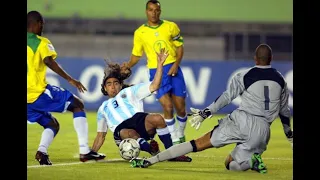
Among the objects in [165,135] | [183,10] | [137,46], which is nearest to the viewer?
[165,135]

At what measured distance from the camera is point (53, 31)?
79.7 ft

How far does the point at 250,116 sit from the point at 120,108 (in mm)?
1664

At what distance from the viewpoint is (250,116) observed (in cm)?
897

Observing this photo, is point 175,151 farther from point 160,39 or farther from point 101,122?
point 160,39

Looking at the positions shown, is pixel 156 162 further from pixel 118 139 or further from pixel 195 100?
pixel 195 100

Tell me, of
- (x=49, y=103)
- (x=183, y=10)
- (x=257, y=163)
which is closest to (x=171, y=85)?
(x=49, y=103)

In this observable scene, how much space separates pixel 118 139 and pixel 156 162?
96cm

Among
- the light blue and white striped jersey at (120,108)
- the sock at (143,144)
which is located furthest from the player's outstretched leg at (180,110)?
the sock at (143,144)

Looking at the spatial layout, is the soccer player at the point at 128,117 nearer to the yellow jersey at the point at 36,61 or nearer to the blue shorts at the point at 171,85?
the yellow jersey at the point at 36,61

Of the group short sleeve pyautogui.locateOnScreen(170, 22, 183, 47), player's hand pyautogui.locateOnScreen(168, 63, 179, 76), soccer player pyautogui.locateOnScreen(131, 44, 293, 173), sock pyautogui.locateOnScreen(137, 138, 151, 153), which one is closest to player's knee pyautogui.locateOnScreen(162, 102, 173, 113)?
player's hand pyautogui.locateOnScreen(168, 63, 179, 76)

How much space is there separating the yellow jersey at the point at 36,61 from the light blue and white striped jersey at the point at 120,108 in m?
0.80

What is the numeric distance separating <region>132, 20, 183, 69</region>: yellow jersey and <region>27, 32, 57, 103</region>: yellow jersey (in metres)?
1.96
